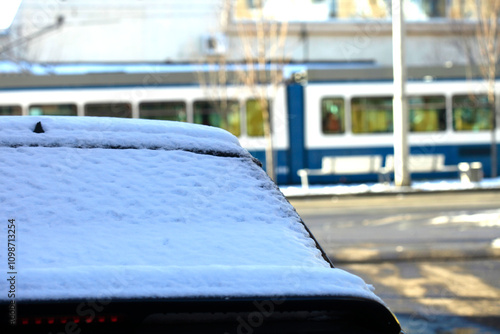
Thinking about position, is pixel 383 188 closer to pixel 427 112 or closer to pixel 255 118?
pixel 427 112

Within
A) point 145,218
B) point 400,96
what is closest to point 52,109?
point 400,96

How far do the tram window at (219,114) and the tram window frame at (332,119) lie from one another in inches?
106

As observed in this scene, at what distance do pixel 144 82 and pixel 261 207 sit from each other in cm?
1762

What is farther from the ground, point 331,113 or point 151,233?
point 151,233

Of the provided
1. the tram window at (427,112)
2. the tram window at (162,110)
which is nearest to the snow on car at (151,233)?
the tram window at (162,110)

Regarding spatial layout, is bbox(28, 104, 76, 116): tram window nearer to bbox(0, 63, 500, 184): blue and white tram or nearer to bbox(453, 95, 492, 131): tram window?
bbox(0, 63, 500, 184): blue and white tram

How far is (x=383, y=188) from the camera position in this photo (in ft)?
60.6

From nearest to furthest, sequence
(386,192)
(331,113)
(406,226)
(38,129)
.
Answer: (38,129) → (406,226) → (386,192) → (331,113)

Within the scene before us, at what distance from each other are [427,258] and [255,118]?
43.2 ft

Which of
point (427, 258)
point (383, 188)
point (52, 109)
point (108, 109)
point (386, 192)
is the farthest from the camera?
point (108, 109)

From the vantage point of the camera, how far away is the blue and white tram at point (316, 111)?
19719 mm

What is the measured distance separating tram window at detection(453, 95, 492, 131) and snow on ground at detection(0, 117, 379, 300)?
1944cm

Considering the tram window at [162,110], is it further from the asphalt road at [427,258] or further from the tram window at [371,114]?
the asphalt road at [427,258]

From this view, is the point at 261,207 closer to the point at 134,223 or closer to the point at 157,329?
the point at 134,223
